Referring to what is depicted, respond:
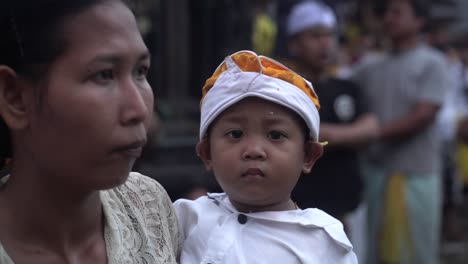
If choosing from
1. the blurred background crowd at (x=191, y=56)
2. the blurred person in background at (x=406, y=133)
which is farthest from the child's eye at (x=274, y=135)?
the blurred person in background at (x=406, y=133)

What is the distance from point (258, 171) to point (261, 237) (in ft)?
0.60

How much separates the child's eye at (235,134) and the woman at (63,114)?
22.6 inches

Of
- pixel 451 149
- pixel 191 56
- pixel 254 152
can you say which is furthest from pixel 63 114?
pixel 451 149

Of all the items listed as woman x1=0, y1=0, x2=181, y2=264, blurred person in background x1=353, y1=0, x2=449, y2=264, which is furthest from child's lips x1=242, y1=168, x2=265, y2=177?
blurred person in background x1=353, y1=0, x2=449, y2=264

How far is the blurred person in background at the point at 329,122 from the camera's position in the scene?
4.81 meters

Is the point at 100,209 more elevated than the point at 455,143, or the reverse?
the point at 100,209

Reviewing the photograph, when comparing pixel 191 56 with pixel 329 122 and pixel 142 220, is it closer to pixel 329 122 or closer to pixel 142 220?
pixel 329 122

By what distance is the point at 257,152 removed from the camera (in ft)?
7.47

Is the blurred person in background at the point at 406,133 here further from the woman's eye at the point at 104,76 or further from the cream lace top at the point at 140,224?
the woman's eye at the point at 104,76

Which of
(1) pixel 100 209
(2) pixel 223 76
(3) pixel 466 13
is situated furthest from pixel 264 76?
(3) pixel 466 13

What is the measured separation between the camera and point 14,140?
5.81 ft

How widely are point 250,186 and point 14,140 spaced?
0.73 m

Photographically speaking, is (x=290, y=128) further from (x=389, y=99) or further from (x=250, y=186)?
(x=389, y=99)

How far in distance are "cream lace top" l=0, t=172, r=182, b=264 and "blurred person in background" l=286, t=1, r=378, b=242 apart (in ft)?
8.33
